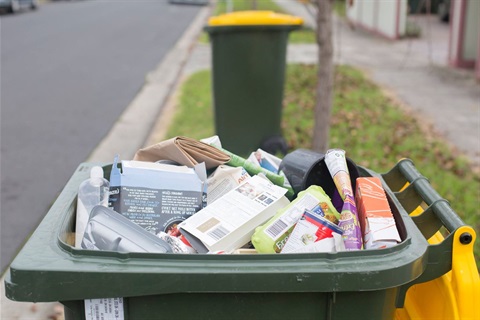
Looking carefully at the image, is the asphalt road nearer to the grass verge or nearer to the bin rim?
the grass verge

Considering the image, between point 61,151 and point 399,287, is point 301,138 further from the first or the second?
point 399,287

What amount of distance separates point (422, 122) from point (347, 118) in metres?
0.97

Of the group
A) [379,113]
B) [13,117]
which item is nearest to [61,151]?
[13,117]

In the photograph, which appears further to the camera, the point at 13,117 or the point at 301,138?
the point at 13,117

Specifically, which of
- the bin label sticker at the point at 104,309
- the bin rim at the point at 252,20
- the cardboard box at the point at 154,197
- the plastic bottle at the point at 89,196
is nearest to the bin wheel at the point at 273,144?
the bin rim at the point at 252,20

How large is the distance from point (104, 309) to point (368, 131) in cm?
599

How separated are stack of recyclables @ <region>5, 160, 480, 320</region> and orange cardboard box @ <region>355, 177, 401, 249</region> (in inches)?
2.6

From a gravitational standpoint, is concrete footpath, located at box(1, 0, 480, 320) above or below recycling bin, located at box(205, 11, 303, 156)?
below

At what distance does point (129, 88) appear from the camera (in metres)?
10.7

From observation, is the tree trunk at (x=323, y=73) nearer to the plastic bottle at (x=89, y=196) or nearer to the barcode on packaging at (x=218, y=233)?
the plastic bottle at (x=89, y=196)

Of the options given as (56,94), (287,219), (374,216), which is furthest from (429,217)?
(56,94)

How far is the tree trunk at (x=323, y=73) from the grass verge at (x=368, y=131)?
0.53 metres

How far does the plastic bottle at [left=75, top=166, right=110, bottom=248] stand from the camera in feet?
7.49

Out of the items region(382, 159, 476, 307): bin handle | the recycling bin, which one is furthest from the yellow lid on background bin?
region(382, 159, 476, 307): bin handle
